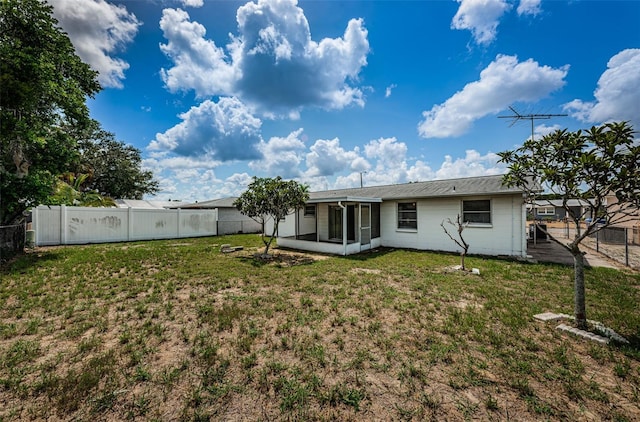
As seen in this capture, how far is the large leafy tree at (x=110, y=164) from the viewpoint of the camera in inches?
1056

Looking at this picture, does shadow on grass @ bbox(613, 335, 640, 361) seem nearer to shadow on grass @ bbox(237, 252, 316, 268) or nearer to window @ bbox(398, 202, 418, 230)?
shadow on grass @ bbox(237, 252, 316, 268)

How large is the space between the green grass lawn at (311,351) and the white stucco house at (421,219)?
11.5 ft

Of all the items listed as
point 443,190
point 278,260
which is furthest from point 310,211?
point 443,190

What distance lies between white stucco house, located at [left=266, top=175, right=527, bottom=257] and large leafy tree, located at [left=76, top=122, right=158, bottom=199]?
83.9 ft

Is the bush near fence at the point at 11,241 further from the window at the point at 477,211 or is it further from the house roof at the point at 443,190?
the window at the point at 477,211

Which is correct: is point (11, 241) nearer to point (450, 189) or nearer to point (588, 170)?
point (588, 170)

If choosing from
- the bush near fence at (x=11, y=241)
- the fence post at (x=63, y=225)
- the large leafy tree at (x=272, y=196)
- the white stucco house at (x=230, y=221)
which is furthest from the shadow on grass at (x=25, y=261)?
the white stucco house at (x=230, y=221)

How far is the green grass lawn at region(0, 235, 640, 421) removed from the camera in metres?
2.34

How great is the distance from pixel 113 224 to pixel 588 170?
18.4 meters

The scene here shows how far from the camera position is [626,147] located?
3.33 metres

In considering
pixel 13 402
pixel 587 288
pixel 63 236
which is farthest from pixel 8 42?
pixel 587 288

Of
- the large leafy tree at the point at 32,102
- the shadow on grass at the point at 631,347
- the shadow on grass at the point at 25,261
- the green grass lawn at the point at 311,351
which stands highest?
the large leafy tree at the point at 32,102

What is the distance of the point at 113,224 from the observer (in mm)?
13711

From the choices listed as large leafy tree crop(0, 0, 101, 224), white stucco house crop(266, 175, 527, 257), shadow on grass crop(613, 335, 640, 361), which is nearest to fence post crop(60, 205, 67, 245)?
large leafy tree crop(0, 0, 101, 224)
